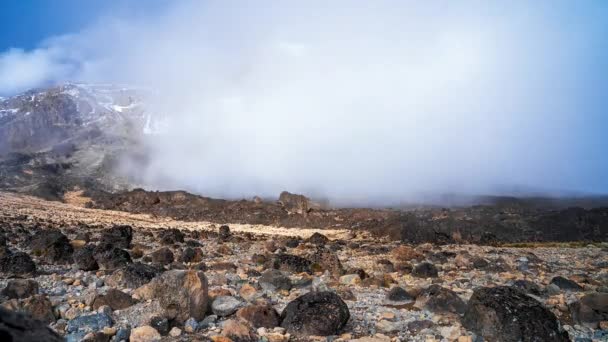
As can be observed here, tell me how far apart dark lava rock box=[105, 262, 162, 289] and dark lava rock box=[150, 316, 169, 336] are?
2996 millimetres

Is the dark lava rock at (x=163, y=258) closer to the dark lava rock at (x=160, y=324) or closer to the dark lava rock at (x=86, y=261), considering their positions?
the dark lava rock at (x=86, y=261)

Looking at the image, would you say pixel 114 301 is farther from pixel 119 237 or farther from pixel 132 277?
pixel 119 237

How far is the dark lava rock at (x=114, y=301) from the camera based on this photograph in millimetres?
8516

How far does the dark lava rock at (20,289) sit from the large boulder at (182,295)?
2.84 m

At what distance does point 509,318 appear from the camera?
748cm

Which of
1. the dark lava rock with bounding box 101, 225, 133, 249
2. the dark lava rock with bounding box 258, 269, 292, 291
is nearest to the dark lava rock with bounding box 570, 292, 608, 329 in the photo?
the dark lava rock with bounding box 258, 269, 292, 291

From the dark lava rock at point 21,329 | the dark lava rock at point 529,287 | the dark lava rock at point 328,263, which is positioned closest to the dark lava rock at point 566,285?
the dark lava rock at point 529,287

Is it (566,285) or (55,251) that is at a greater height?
(55,251)

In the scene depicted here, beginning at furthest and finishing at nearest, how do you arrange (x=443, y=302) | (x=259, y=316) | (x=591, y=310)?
(x=443, y=302), (x=591, y=310), (x=259, y=316)

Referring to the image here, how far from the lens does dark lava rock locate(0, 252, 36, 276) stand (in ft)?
38.8

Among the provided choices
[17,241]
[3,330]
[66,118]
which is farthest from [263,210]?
[66,118]

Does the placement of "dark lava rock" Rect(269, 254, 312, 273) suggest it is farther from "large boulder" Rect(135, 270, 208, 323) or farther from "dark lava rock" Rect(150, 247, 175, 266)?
"large boulder" Rect(135, 270, 208, 323)

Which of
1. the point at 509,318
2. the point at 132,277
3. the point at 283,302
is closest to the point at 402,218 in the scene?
the point at 283,302

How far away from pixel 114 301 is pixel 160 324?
5.54ft
